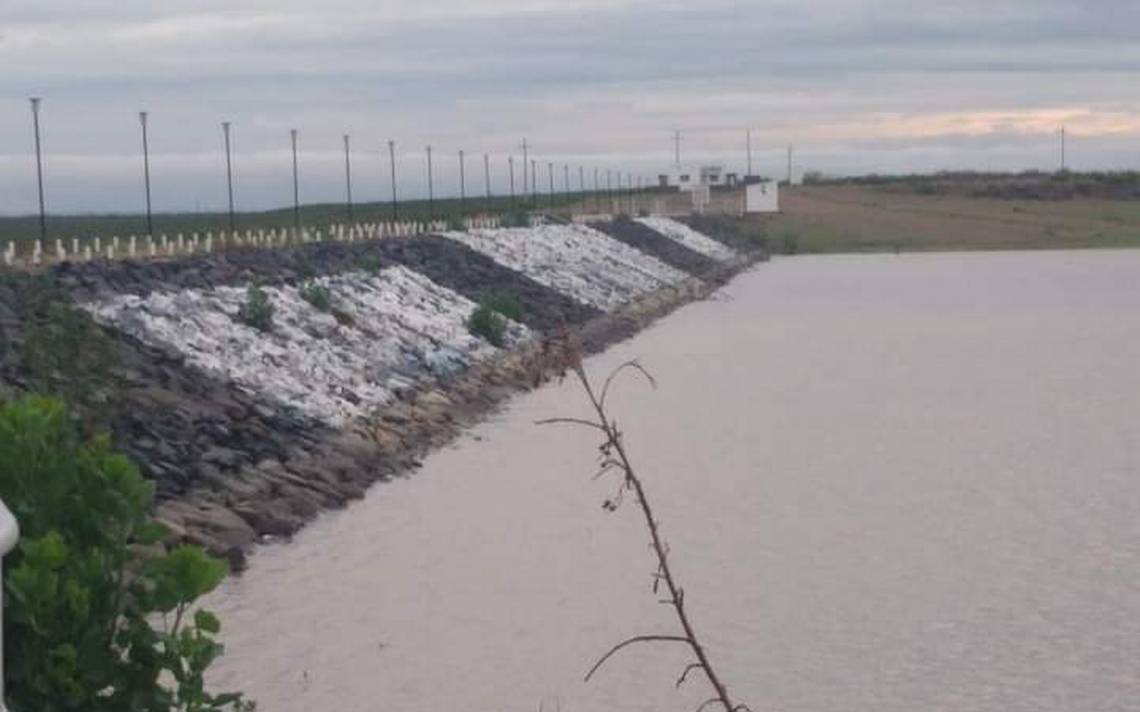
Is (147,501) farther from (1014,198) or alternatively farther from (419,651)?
(1014,198)

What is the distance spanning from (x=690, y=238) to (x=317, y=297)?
51.1 meters

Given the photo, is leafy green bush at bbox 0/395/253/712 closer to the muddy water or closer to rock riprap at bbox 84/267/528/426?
the muddy water

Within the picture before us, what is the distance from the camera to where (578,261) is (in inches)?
2211

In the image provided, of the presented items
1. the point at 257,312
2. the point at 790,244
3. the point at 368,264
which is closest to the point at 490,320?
the point at 368,264

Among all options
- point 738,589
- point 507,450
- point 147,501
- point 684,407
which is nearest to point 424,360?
point 684,407

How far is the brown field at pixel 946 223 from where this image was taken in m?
88.7

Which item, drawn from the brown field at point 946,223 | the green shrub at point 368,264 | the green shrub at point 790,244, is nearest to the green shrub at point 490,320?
the green shrub at point 368,264

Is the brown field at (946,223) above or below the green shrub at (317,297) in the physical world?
below

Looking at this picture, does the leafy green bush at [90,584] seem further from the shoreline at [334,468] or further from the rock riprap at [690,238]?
the rock riprap at [690,238]

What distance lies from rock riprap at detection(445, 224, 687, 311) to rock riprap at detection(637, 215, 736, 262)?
10.2m

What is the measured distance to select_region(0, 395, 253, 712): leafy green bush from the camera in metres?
7.23

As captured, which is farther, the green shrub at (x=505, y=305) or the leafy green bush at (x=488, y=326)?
the green shrub at (x=505, y=305)

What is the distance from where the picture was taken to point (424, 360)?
1159 inches

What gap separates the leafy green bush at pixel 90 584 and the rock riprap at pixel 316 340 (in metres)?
14.7
